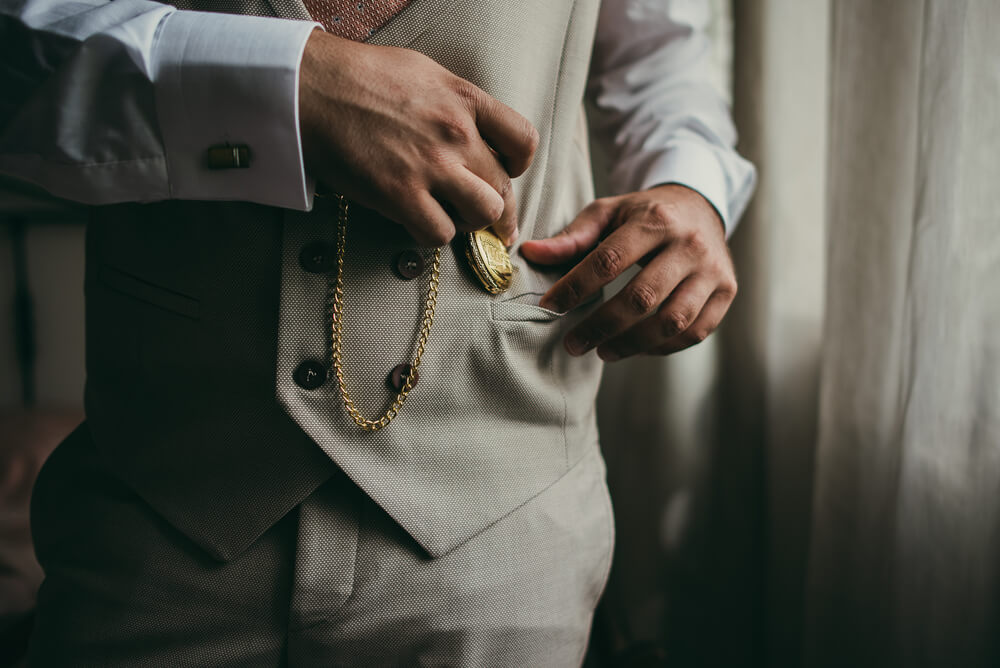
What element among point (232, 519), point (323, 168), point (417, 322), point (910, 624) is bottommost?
point (910, 624)

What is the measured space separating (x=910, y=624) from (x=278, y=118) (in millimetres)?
920

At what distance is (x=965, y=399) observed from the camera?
72cm

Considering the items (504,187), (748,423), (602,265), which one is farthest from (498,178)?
(748,423)

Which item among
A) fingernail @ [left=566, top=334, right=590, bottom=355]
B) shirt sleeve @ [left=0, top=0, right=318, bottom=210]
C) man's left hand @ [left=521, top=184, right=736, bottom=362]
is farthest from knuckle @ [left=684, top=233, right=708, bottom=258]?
shirt sleeve @ [left=0, top=0, right=318, bottom=210]

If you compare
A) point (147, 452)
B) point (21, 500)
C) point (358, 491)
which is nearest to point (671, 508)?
point (358, 491)

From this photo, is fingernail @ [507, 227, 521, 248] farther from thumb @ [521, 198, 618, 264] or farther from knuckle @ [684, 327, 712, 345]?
knuckle @ [684, 327, 712, 345]

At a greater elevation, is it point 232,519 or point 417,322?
point 417,322

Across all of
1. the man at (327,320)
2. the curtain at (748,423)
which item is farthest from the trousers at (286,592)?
the curtain at (748,423)

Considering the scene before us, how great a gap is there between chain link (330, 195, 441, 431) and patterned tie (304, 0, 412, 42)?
140 mm

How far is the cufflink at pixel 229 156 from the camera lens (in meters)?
0.44

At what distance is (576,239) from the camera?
2.01 ft

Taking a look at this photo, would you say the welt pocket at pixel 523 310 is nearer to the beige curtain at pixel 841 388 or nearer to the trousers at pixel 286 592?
the trousers at pixel 286 592

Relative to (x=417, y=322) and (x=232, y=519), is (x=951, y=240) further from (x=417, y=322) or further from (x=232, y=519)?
(x=232, y=519)

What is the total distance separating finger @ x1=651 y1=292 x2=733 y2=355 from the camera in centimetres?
62
